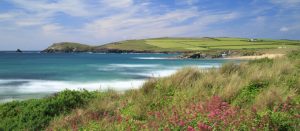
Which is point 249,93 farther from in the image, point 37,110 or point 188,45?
point 188,45

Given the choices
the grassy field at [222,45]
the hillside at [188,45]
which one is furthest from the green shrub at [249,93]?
the hillside at [188,45]

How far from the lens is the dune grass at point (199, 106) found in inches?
251

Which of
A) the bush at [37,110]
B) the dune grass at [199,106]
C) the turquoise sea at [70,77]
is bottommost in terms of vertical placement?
the turquoise sea at [70,77]

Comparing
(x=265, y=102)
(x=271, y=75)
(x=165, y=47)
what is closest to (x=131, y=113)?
(x=265, y=102)

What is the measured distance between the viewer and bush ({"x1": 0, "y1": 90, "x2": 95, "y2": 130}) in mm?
9484

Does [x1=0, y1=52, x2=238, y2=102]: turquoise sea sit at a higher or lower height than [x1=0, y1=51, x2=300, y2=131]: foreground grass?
lower

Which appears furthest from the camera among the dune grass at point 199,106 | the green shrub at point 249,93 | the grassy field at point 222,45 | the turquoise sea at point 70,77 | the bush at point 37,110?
the grassy field at point 222,45

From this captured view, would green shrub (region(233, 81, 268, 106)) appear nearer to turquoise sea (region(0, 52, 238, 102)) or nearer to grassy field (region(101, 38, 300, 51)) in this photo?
turquoise sea (region(0, 52, 238, 102))

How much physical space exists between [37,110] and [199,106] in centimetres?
497

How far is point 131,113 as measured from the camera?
932 cm

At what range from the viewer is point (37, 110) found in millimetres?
10227

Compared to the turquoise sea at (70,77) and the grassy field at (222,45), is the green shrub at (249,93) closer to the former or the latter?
the turquoise sea at (70,77)

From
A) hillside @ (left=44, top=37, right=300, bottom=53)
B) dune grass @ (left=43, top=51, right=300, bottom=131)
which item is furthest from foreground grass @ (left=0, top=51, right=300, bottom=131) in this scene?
hillside @ (left=44, top=37, right=300, bottom=53)

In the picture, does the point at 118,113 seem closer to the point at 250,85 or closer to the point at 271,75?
the point at 250,85
